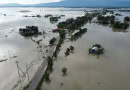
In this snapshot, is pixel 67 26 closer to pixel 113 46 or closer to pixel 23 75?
pixel 113 46

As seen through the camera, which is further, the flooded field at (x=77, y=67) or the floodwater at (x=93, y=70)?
the flooded field at (x=77, y=67)

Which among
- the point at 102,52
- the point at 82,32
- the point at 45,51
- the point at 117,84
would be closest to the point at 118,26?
the point at 82,32

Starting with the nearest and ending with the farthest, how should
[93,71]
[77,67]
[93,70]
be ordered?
[93,71] → [93,70] → [77,67]

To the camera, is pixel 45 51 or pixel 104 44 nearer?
pixel 45 51

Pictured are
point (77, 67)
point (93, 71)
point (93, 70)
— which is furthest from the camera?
point (77, 67)

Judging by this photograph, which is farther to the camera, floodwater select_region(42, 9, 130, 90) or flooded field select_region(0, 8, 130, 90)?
flooded field select_region(0, 8, 130, 90)

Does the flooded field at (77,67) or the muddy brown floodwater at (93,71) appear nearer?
the muddy brown floodwater at (93,71)

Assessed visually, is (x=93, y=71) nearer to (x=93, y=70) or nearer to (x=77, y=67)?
(x=93, y=70)

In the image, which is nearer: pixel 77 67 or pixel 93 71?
pixel 93 71

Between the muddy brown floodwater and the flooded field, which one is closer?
the muddy brown floodwater

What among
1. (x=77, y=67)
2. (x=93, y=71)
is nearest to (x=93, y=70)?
(x=93, y=71)

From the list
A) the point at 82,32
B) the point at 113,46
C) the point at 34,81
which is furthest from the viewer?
the point at 82,32
